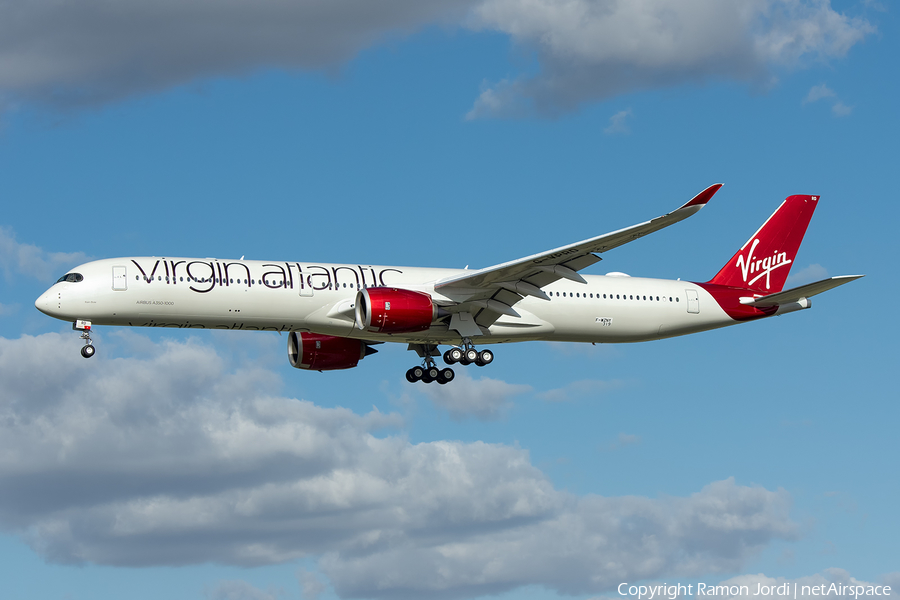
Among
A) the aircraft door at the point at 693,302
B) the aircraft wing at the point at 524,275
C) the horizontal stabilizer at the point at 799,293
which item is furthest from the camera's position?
the aircraft door at the point at 693,302

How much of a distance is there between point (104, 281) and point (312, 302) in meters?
7.69

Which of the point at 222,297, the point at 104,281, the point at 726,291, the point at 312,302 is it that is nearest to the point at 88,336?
the point at 104,281

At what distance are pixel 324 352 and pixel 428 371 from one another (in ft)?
15.4

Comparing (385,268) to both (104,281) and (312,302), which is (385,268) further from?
(104,281)

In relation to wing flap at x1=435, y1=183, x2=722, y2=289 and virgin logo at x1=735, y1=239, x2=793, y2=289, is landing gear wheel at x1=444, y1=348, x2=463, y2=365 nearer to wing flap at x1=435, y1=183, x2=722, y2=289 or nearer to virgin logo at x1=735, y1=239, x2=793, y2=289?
wing flap at x1=435, y1=183, x2=722, y2=289

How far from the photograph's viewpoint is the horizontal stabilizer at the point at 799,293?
44094 millimetres

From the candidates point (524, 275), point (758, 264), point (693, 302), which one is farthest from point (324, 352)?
point (758, 264)

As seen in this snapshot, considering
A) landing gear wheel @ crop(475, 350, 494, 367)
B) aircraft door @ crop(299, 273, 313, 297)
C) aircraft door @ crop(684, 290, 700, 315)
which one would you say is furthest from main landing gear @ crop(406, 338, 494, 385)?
aircraft door @ crop(684, 290, 700, 315)

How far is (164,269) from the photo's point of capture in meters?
43.2

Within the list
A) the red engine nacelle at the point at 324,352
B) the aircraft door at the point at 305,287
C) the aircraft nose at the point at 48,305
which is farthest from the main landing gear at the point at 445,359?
the aircraft nose at the point at 48,305

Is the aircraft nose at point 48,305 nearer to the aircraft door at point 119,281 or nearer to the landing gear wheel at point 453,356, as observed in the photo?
the aircraft door at point 119,281

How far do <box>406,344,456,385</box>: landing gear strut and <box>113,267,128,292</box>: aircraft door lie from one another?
13.8 meters

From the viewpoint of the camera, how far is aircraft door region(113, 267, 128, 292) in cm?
4247

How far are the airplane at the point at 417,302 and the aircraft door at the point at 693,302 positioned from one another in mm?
54
